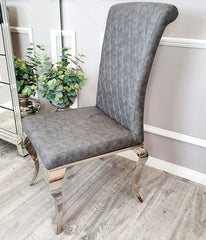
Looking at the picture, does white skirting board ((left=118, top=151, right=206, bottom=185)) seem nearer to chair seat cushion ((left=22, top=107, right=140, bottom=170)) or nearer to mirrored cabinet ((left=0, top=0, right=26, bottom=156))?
chair seat cushion ((left=22, top=107, right=140, bottom=170))

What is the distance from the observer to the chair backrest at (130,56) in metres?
1.05

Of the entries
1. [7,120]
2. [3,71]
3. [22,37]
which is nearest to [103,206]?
[7,120]

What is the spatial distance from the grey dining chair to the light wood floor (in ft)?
0.38

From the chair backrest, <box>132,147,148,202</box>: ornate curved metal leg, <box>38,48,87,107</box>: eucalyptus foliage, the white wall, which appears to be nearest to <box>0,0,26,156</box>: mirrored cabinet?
<box>38,48,87,107</box>: eucalyptus foliage

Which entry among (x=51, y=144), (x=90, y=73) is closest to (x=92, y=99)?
(x=90, y=73)

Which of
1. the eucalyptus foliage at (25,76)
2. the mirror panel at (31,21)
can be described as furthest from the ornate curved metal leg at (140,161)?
the mirror panel at (31,21)

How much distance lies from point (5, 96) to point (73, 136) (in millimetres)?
790

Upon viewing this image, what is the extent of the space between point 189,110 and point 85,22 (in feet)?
3.02

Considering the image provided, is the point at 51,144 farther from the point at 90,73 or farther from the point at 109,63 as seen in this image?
the point at 90,73

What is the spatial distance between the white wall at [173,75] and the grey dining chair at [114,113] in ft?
0.95

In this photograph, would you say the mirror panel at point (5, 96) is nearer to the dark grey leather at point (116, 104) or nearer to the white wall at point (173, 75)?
the dark grey leather at point (116, 104)

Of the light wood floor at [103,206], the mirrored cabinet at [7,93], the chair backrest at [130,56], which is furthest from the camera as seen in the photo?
the mirrored cabinet at [7,93]

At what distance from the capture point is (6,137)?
71.1 inches

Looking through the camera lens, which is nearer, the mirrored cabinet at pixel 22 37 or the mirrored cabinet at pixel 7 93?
the mirrored cabinet at pixel 7 93
